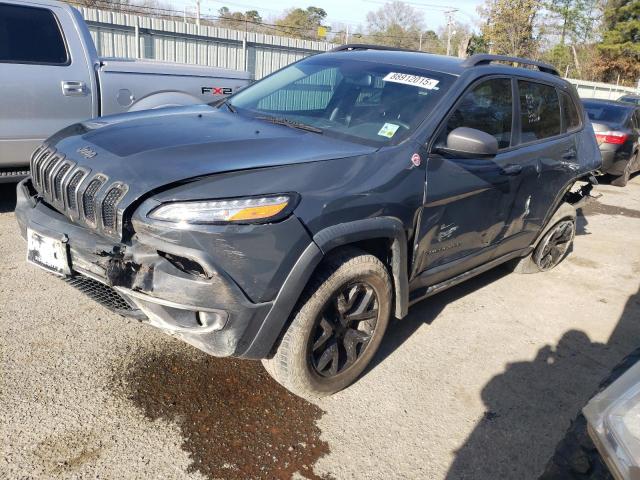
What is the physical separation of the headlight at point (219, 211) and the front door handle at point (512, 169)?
195 centimetres

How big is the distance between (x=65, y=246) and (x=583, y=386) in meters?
3.09

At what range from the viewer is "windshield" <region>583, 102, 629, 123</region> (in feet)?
35.1

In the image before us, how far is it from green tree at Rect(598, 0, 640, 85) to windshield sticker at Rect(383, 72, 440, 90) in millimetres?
47959

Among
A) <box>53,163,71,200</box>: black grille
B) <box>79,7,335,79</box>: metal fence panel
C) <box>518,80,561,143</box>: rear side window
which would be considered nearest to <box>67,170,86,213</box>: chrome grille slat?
<box>53,163,71,200</box>: black grille

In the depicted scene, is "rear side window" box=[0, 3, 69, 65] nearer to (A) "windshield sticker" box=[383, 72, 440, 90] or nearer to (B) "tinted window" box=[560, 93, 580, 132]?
(A) "windshield sticker" box=[383, 72, 440, 90]

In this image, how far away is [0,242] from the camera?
461 centimetres

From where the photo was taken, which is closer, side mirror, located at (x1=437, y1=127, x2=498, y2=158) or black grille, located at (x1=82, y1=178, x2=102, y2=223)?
black grille, located at (x1=82, y1=178, x2=102, y2=223)

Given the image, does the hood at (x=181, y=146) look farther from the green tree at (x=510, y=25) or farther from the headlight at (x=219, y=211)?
the green tree at (x=510, y=25)

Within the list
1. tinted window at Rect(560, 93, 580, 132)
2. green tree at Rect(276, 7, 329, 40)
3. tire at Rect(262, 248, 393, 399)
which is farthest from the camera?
green tree at Rect(276, 7, 329, 40)

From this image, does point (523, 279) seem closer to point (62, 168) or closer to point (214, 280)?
point (214, 280)

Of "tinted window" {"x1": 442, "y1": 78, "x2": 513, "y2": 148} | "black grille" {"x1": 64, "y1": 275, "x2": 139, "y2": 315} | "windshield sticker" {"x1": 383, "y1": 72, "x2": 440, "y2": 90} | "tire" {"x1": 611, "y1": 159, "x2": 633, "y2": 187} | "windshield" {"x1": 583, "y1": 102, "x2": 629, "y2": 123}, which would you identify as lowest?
"tire" {"x1": 611, "y1": 159, "x2": 633, "y2": 187}

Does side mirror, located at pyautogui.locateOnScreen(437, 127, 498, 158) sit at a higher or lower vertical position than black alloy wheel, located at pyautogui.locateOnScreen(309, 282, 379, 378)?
higher

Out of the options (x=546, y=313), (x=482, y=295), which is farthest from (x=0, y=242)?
(x=546, y=313)

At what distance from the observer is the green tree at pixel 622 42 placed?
143ft
